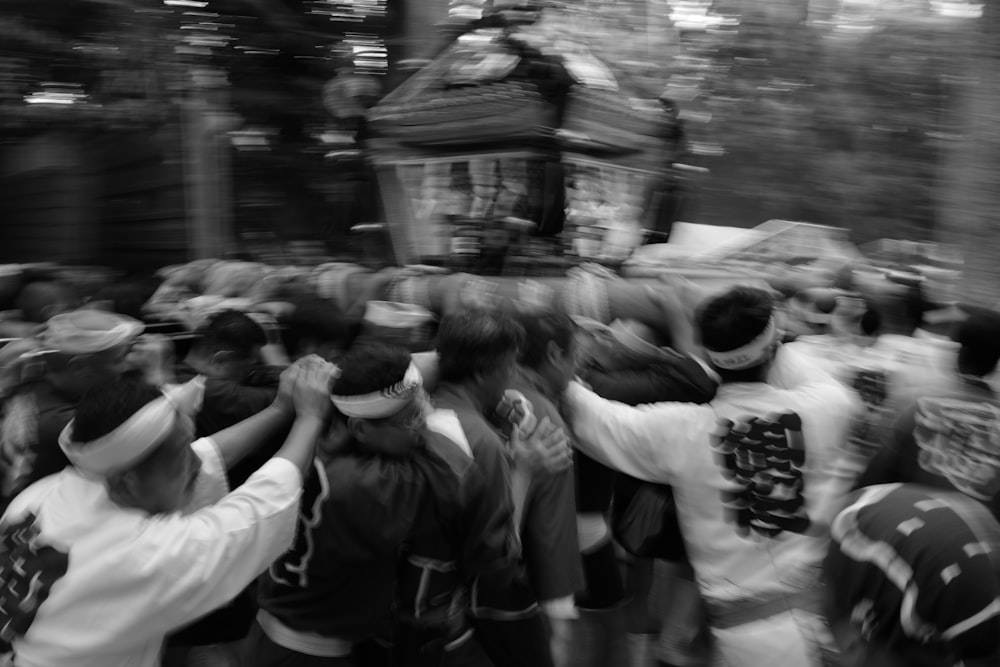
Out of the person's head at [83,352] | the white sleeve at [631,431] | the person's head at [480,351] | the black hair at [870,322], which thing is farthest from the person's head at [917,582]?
the black hair at [870,322]

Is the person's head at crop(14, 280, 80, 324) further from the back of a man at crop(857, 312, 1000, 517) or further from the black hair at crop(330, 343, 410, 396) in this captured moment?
the back of a man at crop(857, 312, 1000, 517)

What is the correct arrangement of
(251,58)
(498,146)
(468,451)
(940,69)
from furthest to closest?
(940,69) → (251,58) → (498,146) → (468,451)

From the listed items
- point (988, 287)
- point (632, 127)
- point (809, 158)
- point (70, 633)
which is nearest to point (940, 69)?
point (809, 158)

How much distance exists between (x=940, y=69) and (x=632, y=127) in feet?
31.4

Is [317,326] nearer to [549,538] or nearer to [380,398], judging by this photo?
[380,398]

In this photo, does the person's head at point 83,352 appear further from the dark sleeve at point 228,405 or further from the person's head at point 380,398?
the person's head at point 380,398

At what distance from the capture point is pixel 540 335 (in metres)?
2.74

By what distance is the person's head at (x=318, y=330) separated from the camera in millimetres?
2869

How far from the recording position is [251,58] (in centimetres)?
575

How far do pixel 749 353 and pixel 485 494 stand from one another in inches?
35.1

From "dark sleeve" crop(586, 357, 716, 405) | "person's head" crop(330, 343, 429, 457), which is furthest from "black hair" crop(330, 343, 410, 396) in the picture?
"dark sleeve" crop(586, 357, 716, 405)

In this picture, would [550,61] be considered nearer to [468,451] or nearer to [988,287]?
[468,451]

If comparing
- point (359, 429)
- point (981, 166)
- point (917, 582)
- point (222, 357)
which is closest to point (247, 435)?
point (359, 429)

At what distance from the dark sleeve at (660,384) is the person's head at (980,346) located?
2.44ft
